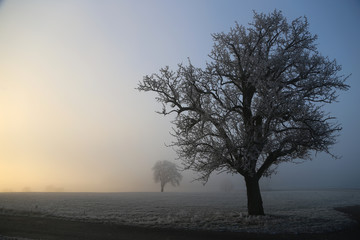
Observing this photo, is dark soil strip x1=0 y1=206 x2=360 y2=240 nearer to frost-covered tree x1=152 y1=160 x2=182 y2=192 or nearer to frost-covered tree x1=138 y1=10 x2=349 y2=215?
frost-covered tree x1=138 y1=10 x2=349 y2=215

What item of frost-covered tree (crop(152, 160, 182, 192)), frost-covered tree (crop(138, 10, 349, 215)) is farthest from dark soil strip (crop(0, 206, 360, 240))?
frost-covered tree (crop(152, 160, 182, 192))

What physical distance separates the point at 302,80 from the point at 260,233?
40.9 ft

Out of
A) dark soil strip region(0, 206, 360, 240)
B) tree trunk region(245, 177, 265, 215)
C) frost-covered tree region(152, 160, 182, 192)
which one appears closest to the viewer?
dark soil strip region(0, 206, 360, 240)

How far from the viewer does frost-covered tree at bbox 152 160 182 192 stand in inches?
3071

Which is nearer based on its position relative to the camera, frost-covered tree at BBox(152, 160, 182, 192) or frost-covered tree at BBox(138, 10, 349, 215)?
frost-covered tree at BBox(138, 10, 349, 215)

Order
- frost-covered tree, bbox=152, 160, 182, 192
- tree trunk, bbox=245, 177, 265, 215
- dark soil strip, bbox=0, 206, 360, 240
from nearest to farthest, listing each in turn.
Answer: dark soil strip, bbox=0, 206, 360, 240
tree trunk, bbox=245, 177, 265, 215
frost-covered tree, bbox=152, 160, 182, 192

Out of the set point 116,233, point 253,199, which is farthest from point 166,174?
point 116,233

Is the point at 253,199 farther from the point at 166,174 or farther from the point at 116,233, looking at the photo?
the point at 166,174

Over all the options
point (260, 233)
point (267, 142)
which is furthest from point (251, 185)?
point (260, 233)

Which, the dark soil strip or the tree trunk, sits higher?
the tree trunk

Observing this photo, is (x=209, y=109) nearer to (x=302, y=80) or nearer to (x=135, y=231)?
(x=302, y=80)

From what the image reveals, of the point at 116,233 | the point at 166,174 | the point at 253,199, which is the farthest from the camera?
the point at 166,174

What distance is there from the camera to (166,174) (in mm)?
77875

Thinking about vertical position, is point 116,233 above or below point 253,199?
below
